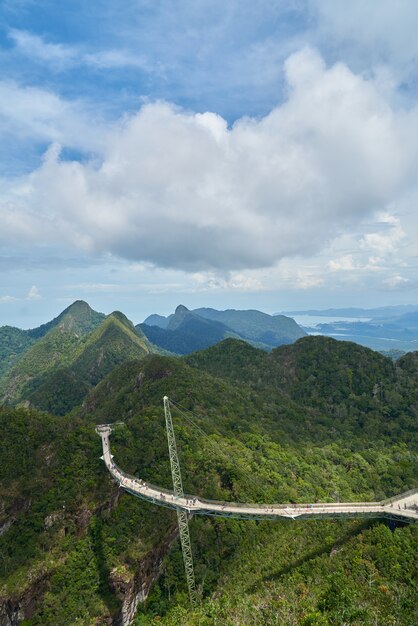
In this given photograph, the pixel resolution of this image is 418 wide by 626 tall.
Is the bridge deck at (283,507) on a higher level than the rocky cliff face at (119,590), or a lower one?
higher

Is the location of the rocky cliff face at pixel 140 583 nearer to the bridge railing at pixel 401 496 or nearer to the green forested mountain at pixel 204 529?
the green forested mountain at pixel 204 529

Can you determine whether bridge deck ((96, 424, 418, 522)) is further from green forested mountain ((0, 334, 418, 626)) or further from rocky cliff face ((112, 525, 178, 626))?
rocky cliff face ((112, 525, 178, 626))

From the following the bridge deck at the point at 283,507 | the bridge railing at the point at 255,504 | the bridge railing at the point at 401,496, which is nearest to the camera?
the bridge deck at the point at 283,507

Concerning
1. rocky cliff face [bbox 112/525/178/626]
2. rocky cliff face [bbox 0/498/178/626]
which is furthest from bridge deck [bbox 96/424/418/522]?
rocky cliff face [bbox 112/525/178/626]

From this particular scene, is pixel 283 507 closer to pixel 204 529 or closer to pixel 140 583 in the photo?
pixel 204 529

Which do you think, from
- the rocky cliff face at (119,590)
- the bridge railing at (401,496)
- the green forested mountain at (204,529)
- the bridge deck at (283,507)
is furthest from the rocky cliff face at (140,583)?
the bridge railing at (401,496)

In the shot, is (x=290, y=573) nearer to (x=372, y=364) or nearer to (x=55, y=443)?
(x=55, y=443)
